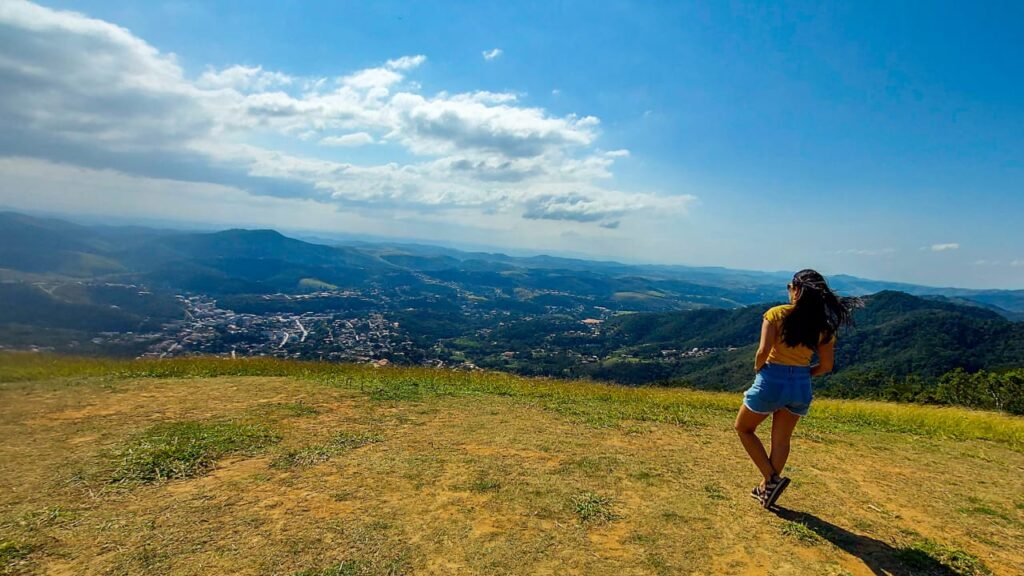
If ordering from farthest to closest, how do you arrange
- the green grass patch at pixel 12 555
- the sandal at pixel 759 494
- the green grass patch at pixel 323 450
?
the green grass patch at pixel 323 450 < the sandal at pixel 759 494 < the green grass patch at pixel 12 555

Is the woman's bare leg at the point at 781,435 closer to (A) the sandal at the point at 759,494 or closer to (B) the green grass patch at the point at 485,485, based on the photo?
(A) the sandal at the point at 759,494

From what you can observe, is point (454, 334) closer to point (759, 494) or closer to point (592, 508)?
point (759, 494)

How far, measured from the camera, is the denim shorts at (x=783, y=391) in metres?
5.61

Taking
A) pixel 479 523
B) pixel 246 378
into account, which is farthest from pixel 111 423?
pixel 479 523

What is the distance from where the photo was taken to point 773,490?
5828 millimetres

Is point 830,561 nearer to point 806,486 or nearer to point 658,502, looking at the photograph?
point 658,502

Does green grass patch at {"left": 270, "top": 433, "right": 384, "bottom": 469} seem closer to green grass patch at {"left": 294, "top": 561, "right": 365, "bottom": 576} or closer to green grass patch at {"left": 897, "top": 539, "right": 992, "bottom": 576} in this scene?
green grass patch at {"left": 294, "top": 561, "right": 365, "bottom": 576}

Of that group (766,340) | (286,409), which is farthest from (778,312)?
(286,409)

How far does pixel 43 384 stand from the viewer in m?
11.4

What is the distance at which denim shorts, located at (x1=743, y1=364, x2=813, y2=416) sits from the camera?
561 centimetres

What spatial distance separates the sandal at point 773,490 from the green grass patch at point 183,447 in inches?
310

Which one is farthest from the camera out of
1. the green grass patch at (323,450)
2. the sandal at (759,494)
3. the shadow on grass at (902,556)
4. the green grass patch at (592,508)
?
the green grass patch at (323,450)

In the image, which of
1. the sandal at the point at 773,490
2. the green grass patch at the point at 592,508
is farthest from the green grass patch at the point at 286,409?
the sandal at the point at 773,490

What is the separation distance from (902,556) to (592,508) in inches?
133
